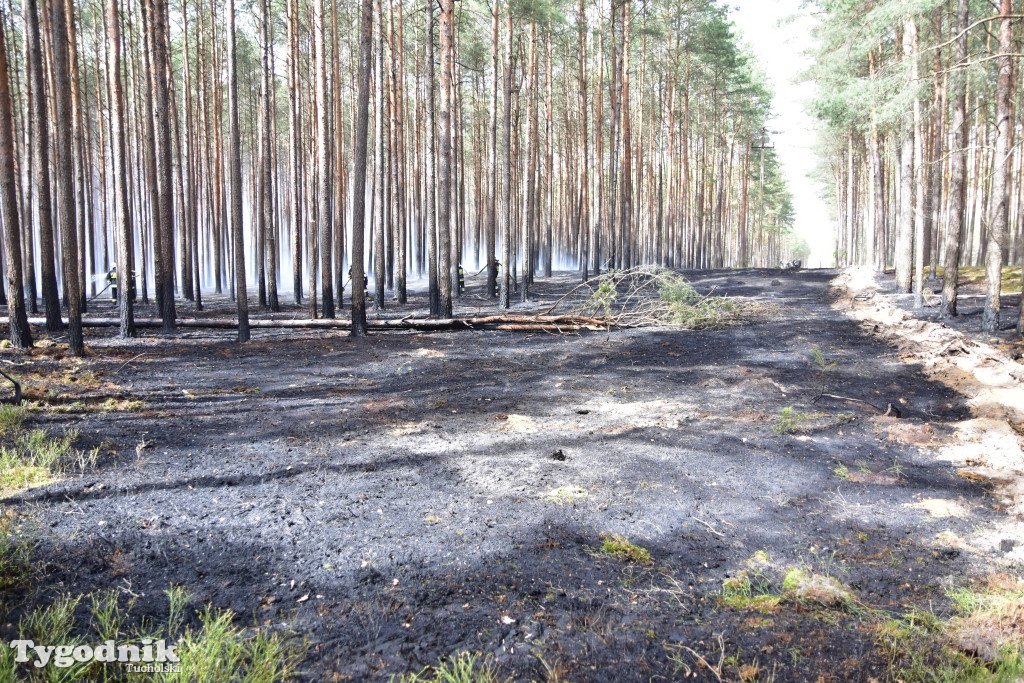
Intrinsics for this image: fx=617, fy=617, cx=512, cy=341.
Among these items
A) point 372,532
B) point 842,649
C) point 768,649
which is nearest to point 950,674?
point 842,649

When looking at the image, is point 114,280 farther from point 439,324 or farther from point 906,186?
point 906,186

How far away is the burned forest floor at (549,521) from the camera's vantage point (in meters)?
3.03

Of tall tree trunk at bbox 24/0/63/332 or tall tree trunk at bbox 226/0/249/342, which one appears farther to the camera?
tall tree trunk at bbox 226/0/249/342

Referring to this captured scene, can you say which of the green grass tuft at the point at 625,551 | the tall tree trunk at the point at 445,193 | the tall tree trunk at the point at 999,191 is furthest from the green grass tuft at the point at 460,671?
the tall tree trunk at the point at 445,193

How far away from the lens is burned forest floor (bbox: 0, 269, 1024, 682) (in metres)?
3.03

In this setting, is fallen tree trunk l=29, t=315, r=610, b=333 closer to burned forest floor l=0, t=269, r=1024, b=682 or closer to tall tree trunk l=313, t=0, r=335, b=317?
tall tree trunk l=313, t=0, r=335, b=317

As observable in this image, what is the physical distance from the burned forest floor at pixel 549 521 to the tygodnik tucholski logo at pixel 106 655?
11cm

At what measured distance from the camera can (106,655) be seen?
9.02 feet

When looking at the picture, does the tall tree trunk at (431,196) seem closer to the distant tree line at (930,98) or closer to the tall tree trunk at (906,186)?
the distant tree line at (930,98)

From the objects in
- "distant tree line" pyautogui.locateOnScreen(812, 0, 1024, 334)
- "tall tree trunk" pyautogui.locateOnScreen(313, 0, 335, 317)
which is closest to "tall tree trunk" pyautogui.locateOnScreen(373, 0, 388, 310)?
"tall tree trunk" pyautogui.locateOnScreen(313, 0, 335, 317)

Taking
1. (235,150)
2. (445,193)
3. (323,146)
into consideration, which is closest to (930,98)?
(445,193)

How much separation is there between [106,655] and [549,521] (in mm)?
2653

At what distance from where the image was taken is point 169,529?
4.10 meters

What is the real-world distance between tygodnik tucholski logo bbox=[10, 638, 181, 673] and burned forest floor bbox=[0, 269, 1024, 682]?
0.35 feet
